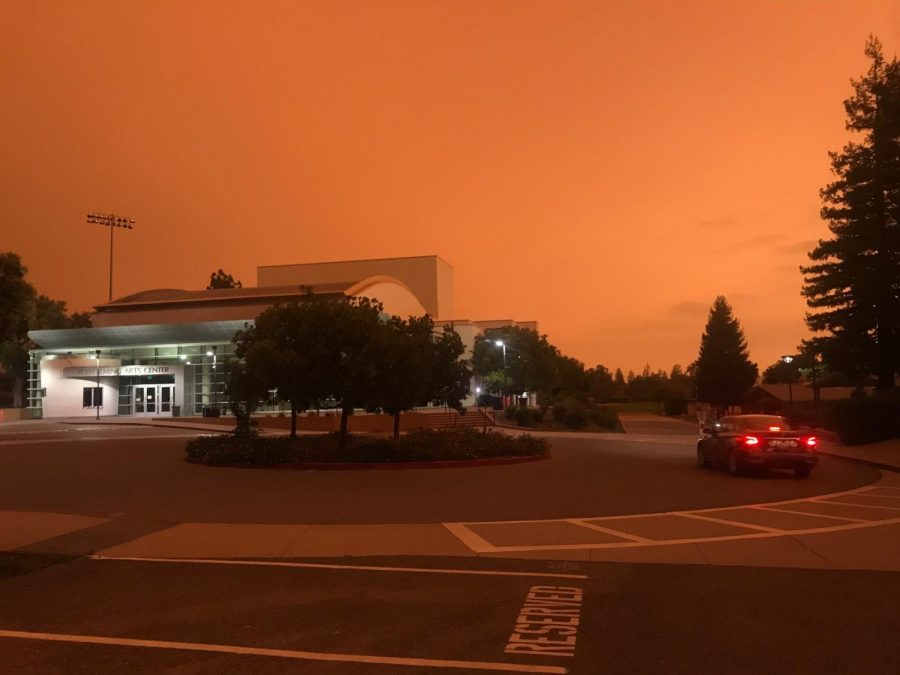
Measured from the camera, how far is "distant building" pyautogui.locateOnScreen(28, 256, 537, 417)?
6025cm

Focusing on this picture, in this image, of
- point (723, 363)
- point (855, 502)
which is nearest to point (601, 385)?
point (723, 363)

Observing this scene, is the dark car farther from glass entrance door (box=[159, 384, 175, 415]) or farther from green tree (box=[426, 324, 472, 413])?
glass entrance door (box=[159, 384, 175, 415])

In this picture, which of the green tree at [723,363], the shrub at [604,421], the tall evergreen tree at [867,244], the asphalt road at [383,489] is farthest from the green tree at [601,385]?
the asphalt road at [383,489]

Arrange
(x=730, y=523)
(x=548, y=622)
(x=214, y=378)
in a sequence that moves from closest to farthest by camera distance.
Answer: (x=548, y=622) < (x=730, y=523) < (x=214, y=378)

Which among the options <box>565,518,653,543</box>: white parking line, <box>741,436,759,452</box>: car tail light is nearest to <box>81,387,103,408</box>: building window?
<box>741,436,759,452</box>: car tail light

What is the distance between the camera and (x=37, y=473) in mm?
18797

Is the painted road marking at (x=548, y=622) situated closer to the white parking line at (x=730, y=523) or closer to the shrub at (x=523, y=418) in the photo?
the white parking line at (x=730, y=523)

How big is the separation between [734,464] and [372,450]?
9.11 meters

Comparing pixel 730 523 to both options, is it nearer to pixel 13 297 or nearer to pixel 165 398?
pixel 13 297

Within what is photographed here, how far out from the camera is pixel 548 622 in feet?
21.8

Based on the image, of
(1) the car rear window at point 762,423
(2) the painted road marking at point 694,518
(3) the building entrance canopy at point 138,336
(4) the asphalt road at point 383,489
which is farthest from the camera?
(3) the building entrance canopy at point 138,336

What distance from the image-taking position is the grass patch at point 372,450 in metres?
21.0

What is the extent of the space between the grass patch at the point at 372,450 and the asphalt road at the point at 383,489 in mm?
742

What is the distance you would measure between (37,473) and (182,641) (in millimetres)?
14839
